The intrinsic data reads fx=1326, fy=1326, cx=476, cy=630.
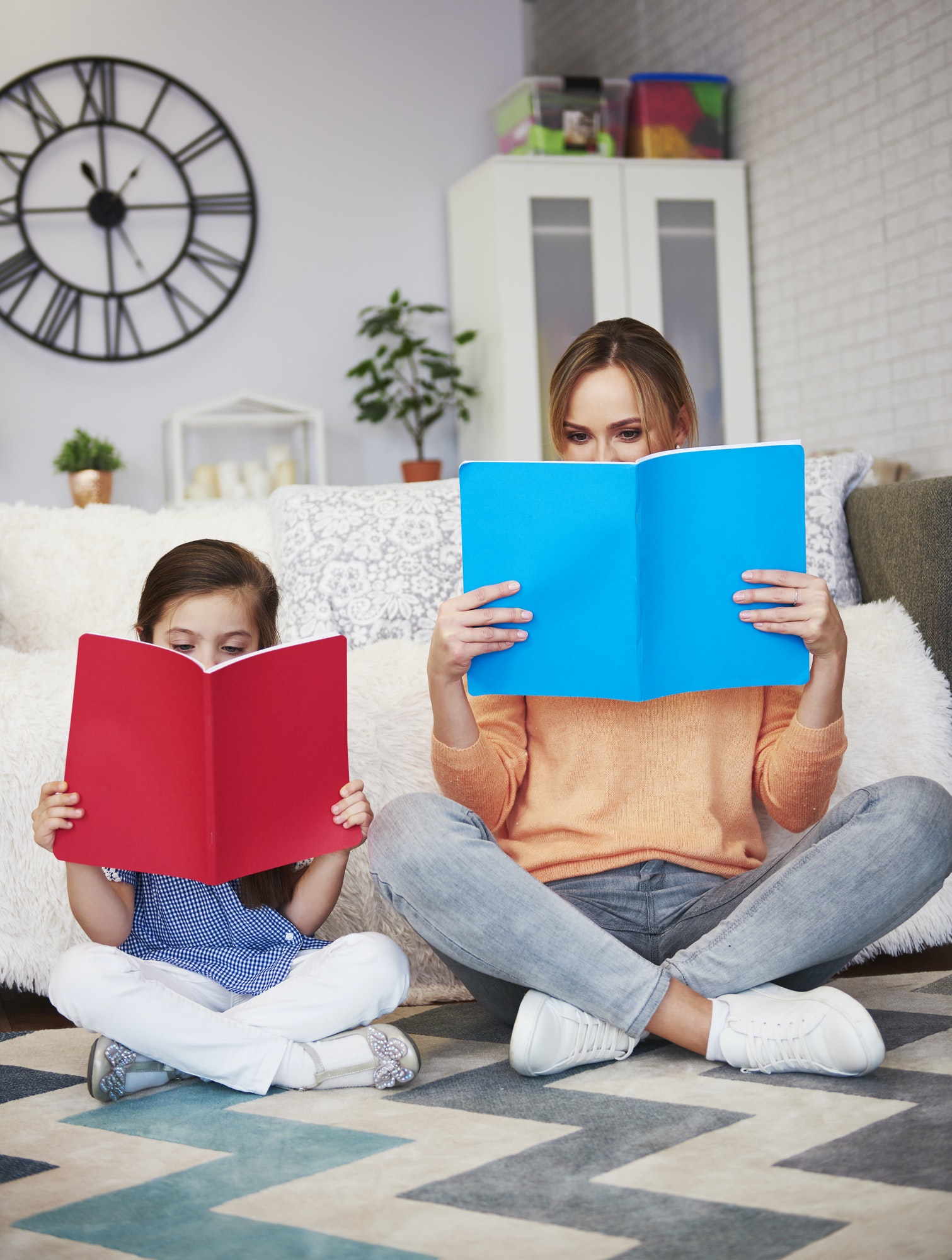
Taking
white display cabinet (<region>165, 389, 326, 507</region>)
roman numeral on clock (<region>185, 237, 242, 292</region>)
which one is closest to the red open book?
white display cabinet (<region>165, 389, 326, 507</region>)

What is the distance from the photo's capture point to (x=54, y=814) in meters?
1.23

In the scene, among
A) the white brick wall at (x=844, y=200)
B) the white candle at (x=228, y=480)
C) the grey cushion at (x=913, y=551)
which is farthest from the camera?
the white candle at (x=228, y=480)

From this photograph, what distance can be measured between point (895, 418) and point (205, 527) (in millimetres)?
1975

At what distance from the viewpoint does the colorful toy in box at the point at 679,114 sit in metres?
→ 3.98

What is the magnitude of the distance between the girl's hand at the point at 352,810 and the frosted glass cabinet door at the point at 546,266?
2699 mm

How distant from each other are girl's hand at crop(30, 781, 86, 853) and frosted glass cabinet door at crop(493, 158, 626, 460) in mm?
2808

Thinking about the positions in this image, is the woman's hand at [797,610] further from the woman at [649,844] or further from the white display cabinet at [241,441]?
the white display cabinet at [241,441]

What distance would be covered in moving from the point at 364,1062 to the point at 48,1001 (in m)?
0.63

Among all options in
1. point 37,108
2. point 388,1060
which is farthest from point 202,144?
point 388,1060

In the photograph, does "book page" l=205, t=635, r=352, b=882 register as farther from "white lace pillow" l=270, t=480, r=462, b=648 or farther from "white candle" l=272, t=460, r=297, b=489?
"white candle" l=272, t=460, r=297, b=489

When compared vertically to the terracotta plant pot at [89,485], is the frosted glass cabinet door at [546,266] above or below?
above

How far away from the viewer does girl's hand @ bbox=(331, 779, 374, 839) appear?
130 centimetres

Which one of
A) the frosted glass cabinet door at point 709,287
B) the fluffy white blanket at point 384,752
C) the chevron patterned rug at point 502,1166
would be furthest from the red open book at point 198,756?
the frosted glass cabinet door at point 709,287

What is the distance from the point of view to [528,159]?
3.89 m
